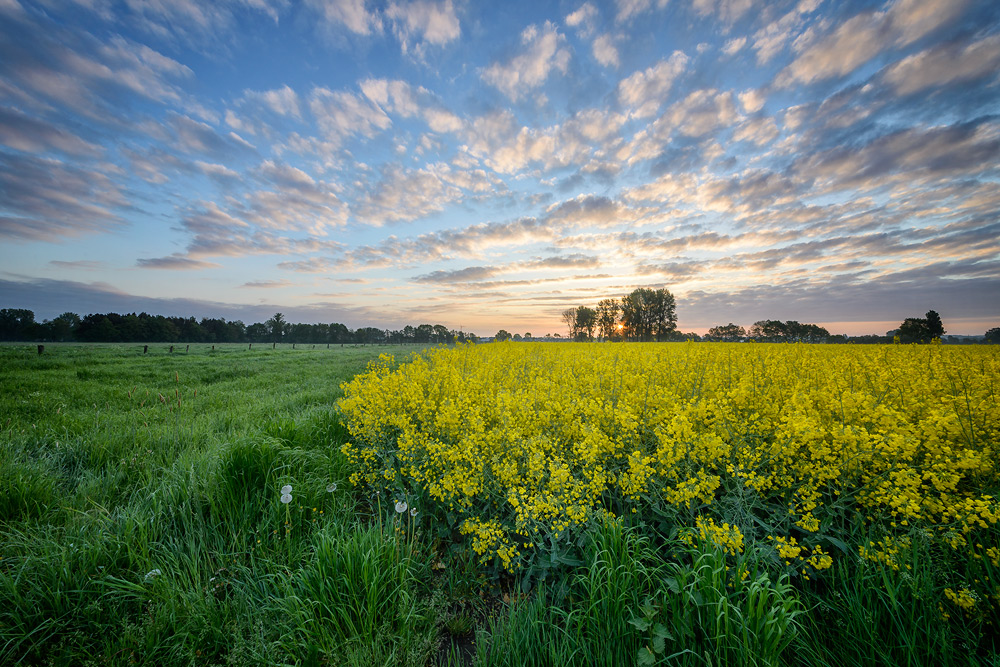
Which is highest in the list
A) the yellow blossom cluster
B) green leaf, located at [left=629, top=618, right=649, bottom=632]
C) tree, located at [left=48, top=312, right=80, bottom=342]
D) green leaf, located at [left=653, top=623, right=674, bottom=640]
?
tree, located at [left=48, top=312, right=80, bottom=342]

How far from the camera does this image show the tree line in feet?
154

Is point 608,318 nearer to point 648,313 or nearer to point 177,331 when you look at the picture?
point 648,313

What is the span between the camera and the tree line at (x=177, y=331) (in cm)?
4694

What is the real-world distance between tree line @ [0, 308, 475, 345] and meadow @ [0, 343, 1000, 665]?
86.5 ft

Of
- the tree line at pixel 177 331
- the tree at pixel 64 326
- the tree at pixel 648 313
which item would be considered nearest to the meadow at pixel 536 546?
the tree line at pixel 177 331

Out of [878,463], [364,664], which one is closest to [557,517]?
[364,664]

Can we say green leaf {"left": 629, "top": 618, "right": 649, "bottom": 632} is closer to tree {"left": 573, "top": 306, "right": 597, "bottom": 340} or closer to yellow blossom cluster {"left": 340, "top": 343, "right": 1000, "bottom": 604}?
yellow blossom cluster {"left": 340, "top": 343, "right": 1000, "bottom": 604}

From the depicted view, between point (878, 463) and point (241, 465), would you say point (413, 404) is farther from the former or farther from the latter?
point (878, 463)

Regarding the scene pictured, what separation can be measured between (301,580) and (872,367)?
33.9ft

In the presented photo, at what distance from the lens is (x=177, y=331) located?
72.2 meters

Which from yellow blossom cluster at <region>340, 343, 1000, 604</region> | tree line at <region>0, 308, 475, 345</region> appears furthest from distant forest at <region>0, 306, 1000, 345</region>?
yellow blossom cluster at <region>340, 343, 1000, 604</region>

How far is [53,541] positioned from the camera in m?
2.93

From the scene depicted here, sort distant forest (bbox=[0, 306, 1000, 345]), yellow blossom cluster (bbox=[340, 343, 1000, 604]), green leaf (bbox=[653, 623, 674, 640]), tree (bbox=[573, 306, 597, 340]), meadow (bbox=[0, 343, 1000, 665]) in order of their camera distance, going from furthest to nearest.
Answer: tree (bbox=[573, 306, 597, 340]), distant forest (bbox=[0, 306, 1000, 345]), yellow blossom cluster (bbox=[340, 343, 1000, 604]), meadow (bbox=[0, 343, 1000, 665]), green leaf (bbox=[653, 623, 674, 640])

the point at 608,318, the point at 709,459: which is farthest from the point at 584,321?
the point at 709,459
